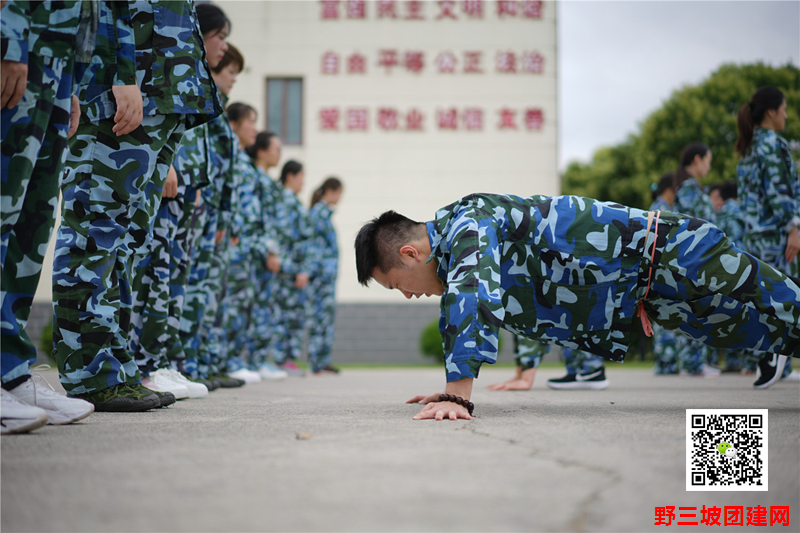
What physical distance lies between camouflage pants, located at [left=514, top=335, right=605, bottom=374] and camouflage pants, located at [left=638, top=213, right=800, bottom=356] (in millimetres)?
1643

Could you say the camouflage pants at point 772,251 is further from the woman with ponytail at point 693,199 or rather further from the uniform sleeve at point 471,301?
the uniform sleeve at point 471,301

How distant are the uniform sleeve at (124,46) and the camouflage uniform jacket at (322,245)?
4640mm

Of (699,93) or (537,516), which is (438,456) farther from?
(699,93)

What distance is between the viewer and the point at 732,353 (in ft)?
22.0

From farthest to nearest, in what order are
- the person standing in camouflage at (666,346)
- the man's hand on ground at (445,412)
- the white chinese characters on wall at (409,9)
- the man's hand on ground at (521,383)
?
1. the white chinese characters on wall at (409,9)
2. the person standing in camouflage at (666,346)
3. the man's hand on ground at (521,383)
4. the man's hand on ground at (445,412)

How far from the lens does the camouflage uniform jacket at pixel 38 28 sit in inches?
70.7

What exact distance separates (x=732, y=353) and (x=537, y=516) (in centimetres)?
654

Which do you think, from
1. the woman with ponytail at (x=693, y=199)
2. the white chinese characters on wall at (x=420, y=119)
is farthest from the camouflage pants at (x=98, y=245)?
the white chinese characters on wall at (x=420, y=119)

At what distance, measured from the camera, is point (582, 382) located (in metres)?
4.44

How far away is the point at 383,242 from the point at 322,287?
187 inches

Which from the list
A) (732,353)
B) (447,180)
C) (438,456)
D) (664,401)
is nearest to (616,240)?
(664,401)

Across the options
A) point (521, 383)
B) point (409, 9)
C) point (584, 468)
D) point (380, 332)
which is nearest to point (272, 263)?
point (521, 383)

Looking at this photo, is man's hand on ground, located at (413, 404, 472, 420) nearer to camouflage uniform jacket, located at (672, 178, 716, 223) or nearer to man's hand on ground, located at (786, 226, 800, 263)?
man's hand on ground, located at (786, 226, 800, 263)

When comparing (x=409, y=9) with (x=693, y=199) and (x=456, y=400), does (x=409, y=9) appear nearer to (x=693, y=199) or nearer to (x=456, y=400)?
(x=693, y=199)
